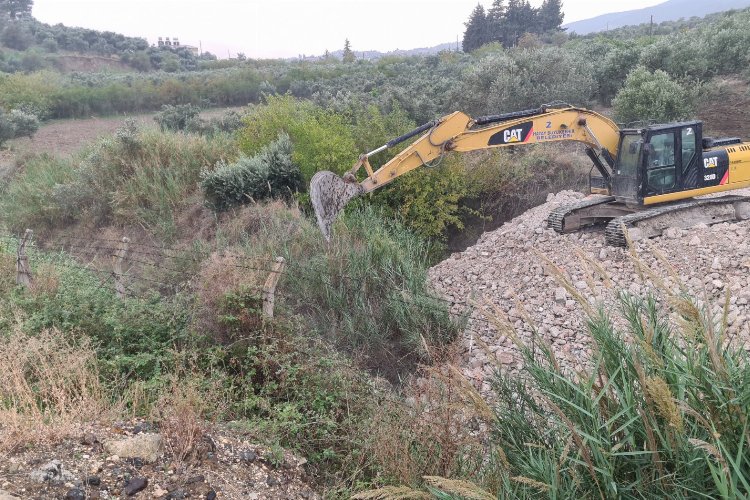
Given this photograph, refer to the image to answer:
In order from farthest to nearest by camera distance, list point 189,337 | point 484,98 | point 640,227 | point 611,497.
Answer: point 484,98
point 640,227
point 189,337
point 611,497

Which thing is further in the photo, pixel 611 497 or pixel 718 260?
pixel 718 260

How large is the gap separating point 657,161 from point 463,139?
3.20 m

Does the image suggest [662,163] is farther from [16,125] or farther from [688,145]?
[16,125]

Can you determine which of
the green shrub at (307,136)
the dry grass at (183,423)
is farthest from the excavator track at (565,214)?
the dry grass at (183,423)

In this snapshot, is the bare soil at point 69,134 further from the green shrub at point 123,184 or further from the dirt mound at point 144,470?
the dirt mound at point 144,470

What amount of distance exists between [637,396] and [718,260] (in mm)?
5766

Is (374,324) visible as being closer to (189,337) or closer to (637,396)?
(189,337)

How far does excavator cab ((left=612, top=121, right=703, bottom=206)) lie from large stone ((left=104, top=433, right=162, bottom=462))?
7926 millimetres

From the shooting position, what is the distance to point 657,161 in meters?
8.78

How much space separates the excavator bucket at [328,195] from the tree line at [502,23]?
45364mm

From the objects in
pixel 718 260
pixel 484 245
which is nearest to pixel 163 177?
pixel 484 245

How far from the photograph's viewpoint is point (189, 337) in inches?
229

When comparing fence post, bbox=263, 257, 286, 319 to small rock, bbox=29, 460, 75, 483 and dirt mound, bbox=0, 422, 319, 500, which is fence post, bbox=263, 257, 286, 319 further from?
small rock, bbox=29, 460, 75, 483

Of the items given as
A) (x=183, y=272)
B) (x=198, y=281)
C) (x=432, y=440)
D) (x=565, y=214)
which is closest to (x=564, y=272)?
(x=565, y=214)
